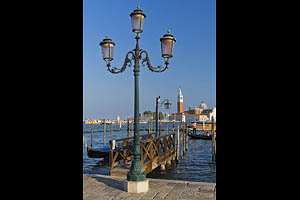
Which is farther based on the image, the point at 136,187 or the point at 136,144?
the point at 136,144

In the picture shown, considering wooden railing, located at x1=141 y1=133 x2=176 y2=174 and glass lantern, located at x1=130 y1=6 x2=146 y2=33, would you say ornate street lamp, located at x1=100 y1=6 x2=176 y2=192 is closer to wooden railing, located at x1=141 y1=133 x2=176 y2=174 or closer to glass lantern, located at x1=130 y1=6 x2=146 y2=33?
glass lantern, located at x1=130 y1=6 x2=146 y2=33

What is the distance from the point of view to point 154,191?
178 inches

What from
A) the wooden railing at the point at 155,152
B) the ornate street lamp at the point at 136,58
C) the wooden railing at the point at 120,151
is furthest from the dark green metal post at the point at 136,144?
the wooden railing at the point at 155,152

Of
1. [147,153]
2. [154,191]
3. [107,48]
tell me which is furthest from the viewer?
[147,153]

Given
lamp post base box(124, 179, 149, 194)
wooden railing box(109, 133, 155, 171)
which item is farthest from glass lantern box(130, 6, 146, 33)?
wooden railing box(109, 133, 155, 171)

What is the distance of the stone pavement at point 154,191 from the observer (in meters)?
4.20

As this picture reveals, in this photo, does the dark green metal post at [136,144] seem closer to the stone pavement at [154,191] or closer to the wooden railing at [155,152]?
the stone pavement at [154,191]

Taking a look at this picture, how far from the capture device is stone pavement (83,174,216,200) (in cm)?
420

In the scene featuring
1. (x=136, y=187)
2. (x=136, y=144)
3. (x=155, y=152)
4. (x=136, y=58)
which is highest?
(x=136, y=58)

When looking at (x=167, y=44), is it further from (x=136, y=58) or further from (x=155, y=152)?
(x=155, y=152)

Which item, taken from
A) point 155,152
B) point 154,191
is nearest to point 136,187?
point 154,191
